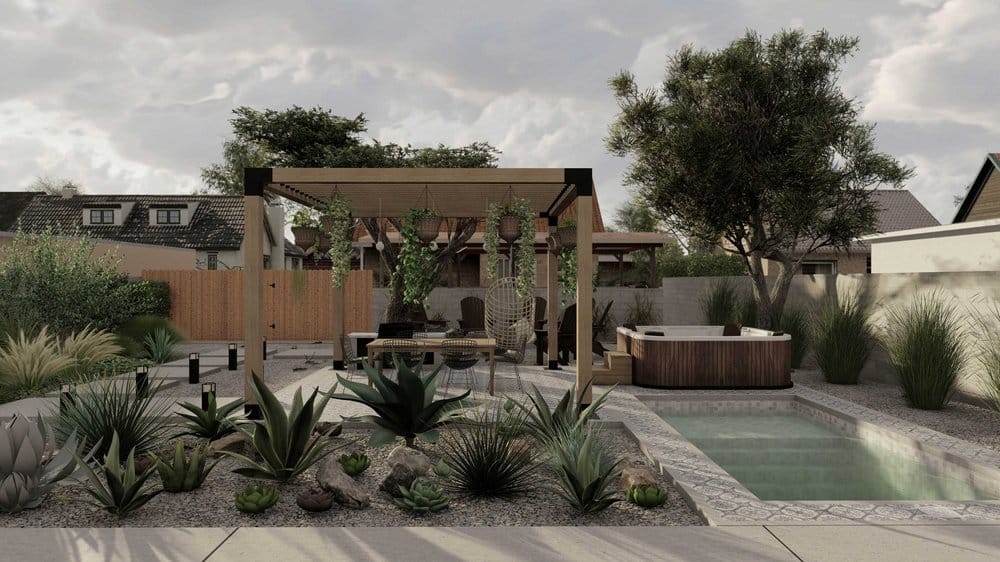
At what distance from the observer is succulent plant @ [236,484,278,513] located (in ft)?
12.9

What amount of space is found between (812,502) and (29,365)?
878 centimetres

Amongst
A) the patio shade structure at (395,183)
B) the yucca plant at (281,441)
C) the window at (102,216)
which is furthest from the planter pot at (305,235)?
the window at (102,216)

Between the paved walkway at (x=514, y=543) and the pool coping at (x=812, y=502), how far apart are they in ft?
0.60

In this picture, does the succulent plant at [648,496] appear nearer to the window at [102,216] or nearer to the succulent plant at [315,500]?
the succulent plant at [315,500]

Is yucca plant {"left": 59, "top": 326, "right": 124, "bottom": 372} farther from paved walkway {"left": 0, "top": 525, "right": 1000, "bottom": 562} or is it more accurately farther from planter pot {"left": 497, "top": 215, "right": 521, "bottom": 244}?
paved walkway {"left": 0, "top": 525, "right": 1000, "bottom": 562}

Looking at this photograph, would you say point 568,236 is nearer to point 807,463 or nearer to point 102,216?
point 807,463

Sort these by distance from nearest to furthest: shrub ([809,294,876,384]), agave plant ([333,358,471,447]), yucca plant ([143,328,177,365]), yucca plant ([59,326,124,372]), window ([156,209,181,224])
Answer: agave plant ([333,358,471,447]) < shrub ([809,294,876,384]) < yucca plant ([59,326,124,372]) < yucca plant ([143,328,177,365]) < window ([156,209,181,224])

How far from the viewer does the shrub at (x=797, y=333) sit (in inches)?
405

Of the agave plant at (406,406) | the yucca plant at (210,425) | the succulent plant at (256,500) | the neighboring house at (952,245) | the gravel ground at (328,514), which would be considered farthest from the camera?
the neighboring house at (952,245)

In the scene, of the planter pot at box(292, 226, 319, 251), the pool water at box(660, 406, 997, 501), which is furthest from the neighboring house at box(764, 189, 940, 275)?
the planter pot at box(292, 226, 319, 251)

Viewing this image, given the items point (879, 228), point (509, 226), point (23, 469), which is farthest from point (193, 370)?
point (879, 228)

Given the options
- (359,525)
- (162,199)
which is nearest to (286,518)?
(359,525)

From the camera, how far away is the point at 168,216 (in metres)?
28.6

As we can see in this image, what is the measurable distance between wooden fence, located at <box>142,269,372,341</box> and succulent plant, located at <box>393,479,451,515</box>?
1144 centimetres
